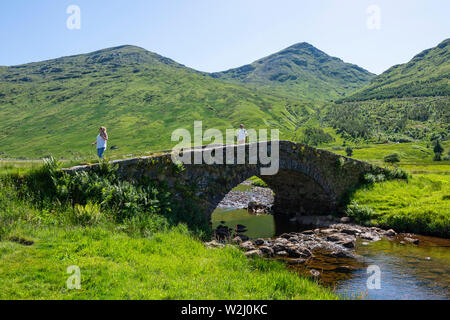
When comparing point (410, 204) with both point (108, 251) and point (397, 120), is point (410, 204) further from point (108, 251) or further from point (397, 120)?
point (397, 120)

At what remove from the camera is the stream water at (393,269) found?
10.5 metres

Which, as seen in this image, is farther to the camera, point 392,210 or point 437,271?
point 392,210

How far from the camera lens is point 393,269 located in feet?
42.1

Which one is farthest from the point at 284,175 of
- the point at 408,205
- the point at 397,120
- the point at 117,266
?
the point at 397,120

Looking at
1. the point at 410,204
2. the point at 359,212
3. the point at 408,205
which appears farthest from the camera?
the point at 359,212

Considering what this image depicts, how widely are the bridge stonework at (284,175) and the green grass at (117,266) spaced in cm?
264

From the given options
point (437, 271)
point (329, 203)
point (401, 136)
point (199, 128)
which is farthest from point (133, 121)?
point (437, 271)

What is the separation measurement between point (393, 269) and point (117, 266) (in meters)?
11.1

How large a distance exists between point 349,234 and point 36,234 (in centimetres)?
1653

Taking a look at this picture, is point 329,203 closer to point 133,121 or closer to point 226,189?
point 226,189

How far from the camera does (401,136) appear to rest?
433 feet

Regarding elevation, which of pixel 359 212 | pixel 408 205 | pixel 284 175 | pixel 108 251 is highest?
pixel 284 175

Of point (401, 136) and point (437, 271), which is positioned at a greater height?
point (401, 136)

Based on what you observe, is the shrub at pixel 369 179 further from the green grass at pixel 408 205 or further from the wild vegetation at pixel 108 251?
the wild vegetation at pixel 108 251
